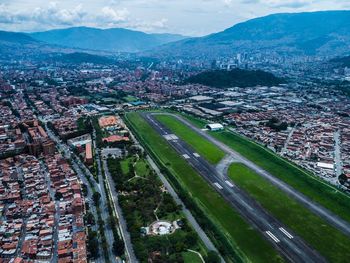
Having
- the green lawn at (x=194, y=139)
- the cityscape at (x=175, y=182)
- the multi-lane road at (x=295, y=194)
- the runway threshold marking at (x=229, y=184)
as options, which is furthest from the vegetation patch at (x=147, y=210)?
the multi-lane road at (x=295, y=194)

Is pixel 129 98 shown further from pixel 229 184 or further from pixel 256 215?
pixel 256 215

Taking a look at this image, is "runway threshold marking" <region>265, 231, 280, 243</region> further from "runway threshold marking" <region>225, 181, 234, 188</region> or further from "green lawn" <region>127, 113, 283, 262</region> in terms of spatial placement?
"runway threshold marking" <region>225, 181, 234, 188</region>

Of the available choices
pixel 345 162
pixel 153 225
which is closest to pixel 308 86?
pixel 345 162

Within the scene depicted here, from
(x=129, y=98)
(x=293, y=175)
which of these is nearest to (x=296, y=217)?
(x=293, y=175)

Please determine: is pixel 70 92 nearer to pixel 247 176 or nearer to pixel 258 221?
pixel 247 176

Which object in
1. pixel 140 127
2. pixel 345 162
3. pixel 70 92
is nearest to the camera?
pixel 345 162

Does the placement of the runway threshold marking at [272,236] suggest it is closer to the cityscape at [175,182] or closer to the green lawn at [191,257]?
the cityscape at [175,182]
